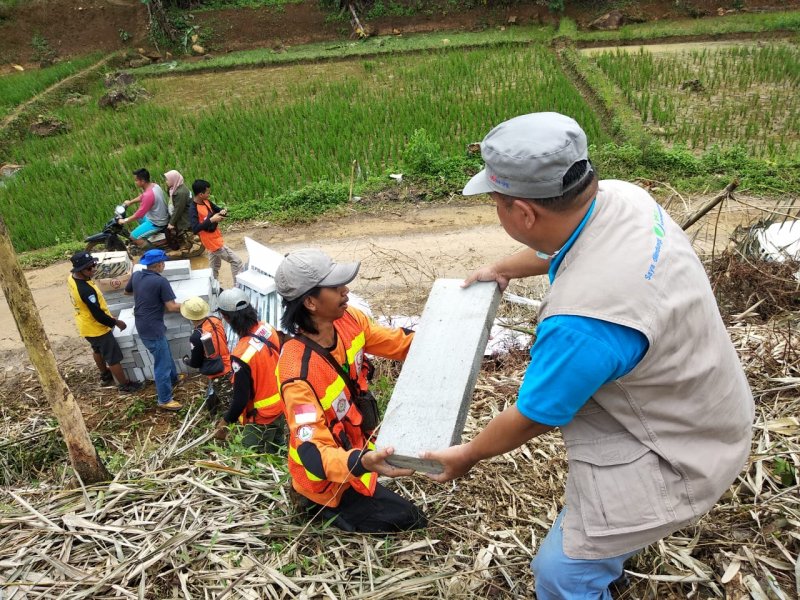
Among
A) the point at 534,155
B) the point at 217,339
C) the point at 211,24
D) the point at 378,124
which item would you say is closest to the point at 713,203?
the point at 534,155

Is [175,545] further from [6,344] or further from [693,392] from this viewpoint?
[6,344]

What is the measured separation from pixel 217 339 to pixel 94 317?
4.44 ft

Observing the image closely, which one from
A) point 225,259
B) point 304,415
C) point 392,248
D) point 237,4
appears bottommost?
point 392,248

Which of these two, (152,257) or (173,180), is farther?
(173,180)

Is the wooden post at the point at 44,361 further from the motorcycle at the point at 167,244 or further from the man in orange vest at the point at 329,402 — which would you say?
the motorcycle at the point at 167,244

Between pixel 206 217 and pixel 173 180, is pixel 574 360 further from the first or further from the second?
pixel 173 180

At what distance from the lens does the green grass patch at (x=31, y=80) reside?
15.9m

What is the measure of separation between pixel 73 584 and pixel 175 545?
41cm

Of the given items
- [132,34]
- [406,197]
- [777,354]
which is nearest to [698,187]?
[406,197]

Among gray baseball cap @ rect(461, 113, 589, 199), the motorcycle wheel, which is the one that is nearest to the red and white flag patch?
gray baseball cap @ rect(461, 113, 589, 199)

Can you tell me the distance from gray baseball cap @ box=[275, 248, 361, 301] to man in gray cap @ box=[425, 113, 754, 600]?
0.84m

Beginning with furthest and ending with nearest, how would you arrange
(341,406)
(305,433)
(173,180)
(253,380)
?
(173,180)
(253,380)
(341,406)
(305,433)

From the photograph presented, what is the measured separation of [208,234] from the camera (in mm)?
7281

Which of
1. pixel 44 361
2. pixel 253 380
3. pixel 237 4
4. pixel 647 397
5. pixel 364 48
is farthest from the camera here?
pixel 237 4
